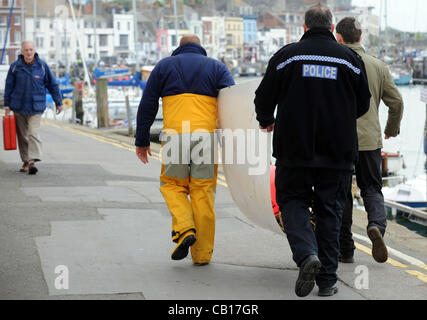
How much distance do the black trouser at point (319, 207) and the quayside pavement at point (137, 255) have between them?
0.30 metres

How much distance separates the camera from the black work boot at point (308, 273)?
551cm

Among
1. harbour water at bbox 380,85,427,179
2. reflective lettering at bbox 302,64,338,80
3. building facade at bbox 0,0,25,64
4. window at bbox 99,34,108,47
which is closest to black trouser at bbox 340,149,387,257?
reflective lettering at bbox 302,64,338,80

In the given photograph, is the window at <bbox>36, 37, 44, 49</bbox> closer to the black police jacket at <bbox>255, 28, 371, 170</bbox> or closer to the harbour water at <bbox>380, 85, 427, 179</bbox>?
the harbour water at <bbox>380, 85, 427, 179</bbox>

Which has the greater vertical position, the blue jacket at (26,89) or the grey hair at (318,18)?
the grey hair at (318,18)

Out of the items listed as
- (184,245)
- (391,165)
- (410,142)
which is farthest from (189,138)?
(410,142)

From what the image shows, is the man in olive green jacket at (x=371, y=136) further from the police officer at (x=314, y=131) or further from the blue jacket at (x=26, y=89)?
the blue jacket at (x=26, y=89)

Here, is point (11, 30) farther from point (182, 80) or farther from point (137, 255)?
point (182, 80)

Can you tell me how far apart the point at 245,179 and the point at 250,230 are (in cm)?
173

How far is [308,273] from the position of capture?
18.1 feet

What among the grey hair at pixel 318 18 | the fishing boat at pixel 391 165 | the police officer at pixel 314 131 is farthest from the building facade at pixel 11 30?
the police officer at pixel 314 131

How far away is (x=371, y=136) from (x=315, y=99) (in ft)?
5.08

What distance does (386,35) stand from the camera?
1668 inches

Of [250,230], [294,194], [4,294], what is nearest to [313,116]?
[294,194]

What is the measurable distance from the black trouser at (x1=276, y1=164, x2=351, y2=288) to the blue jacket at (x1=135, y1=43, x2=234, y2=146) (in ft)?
3.61
